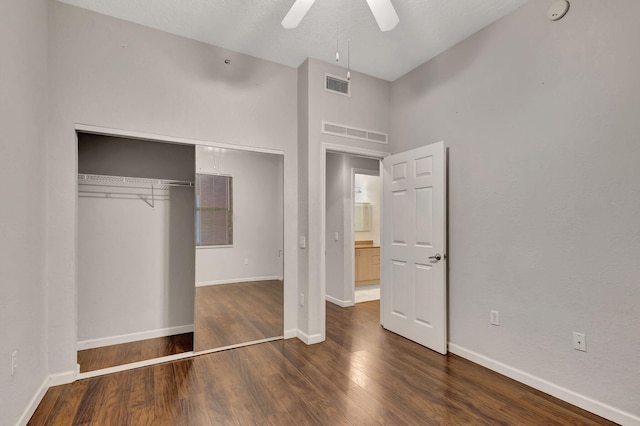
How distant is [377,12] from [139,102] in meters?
2.17

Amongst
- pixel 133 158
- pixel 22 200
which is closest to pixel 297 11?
pixel 22 200

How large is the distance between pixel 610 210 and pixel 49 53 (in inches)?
169

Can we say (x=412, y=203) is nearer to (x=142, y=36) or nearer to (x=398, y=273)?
(x=398, y=273)

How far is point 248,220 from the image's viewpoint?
11.1 ft

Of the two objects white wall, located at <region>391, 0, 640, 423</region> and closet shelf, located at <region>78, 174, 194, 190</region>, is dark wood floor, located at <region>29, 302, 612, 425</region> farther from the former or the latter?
closet shelf, located at <region>78, 174, 194, 190</region>

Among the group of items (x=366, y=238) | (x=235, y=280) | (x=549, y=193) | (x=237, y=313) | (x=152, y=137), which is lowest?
(x=237, y=313)

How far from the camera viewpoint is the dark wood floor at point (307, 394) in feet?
6.81

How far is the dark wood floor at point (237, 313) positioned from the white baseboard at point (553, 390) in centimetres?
191

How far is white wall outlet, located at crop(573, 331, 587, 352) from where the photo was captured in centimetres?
220

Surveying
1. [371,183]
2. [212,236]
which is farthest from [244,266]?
[371,183]

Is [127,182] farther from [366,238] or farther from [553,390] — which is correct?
[366,238]

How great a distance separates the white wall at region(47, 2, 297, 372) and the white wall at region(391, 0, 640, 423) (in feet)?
5.92

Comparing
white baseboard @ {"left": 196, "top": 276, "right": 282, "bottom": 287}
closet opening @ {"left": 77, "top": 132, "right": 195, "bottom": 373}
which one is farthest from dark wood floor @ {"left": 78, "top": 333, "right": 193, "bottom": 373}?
white baseboard @ {"left": 196, "top": 276, "right": 282, "bottom": 287}

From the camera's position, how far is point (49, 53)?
2496 millimetres
